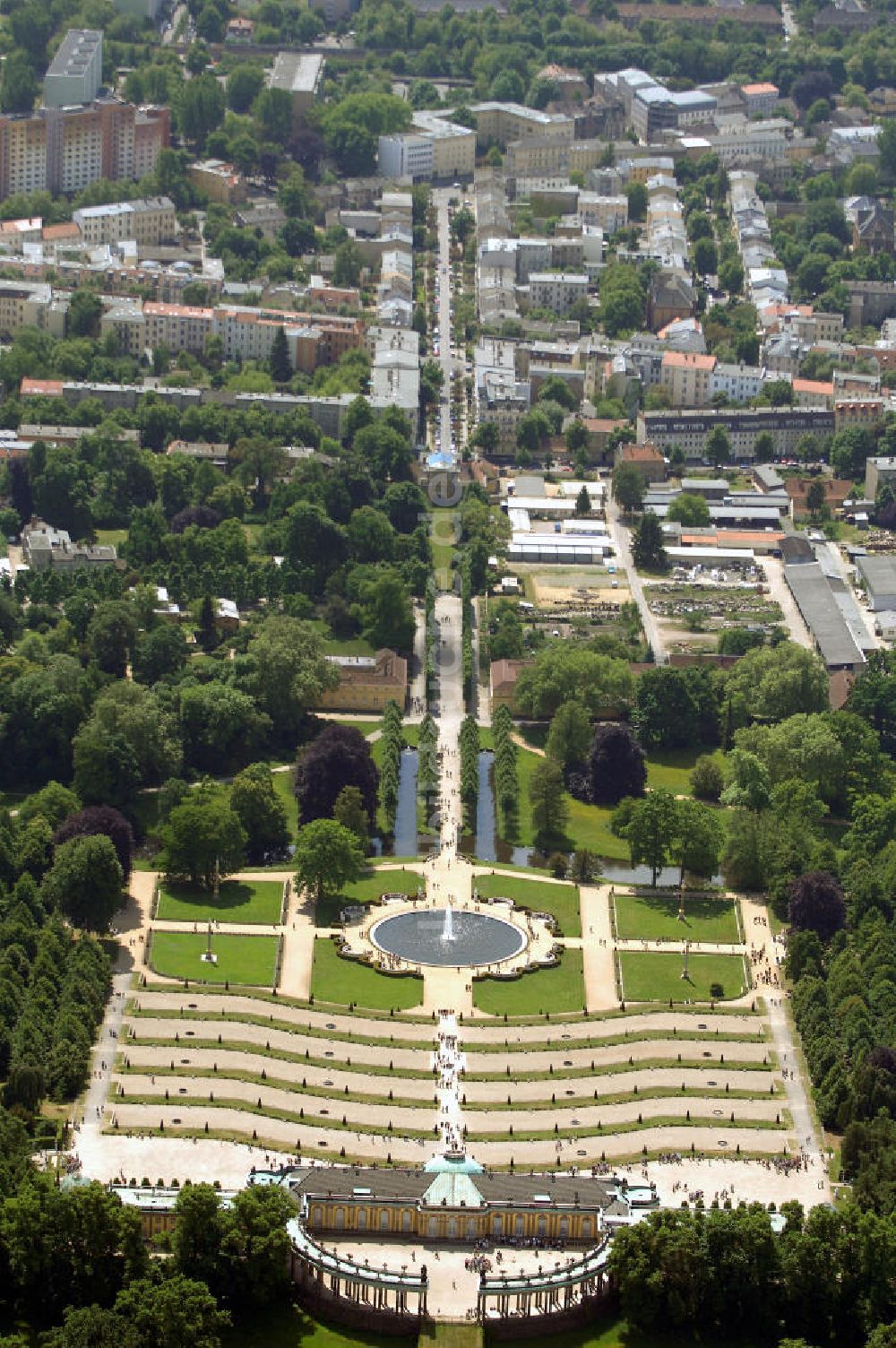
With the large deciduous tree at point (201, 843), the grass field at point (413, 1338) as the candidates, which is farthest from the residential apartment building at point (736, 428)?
the grass field at point (413, 1338)

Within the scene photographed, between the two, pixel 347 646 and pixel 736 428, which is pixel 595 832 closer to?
pixel 347 646

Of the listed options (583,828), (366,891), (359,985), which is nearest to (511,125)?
(583,828)

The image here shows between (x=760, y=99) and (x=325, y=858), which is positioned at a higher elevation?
(x=760, y=99)

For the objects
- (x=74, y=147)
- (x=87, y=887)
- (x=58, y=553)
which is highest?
(x=74, y=147)

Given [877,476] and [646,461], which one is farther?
[646,461]

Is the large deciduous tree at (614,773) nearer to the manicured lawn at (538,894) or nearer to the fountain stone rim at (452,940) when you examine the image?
the manicured lawn at (538,894)

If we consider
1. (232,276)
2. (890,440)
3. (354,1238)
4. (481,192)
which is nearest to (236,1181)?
(354,1238)

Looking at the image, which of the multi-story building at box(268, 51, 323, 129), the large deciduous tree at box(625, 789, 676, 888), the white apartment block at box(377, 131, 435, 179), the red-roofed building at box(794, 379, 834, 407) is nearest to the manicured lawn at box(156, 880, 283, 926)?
the large deciduous tree at box(625, 789, 676, 888)
